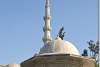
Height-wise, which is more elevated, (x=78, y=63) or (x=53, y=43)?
(x=53, y=43)

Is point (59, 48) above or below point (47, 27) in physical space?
below

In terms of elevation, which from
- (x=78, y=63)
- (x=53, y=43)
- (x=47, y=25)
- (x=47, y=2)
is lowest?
(x=78, y=63)

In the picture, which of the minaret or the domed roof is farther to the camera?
the minaret

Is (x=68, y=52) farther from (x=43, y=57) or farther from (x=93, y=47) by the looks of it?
(x=93, y=47)

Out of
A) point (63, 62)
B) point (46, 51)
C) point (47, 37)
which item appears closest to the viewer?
point (63, 62)

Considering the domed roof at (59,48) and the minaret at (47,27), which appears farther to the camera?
the minaret at (47,27)

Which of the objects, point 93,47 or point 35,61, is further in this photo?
point 93,47

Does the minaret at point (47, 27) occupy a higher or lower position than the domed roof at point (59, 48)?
higher

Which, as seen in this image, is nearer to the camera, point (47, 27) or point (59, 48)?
point (59, 48)

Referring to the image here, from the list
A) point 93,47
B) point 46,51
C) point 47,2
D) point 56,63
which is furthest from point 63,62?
point 47,2

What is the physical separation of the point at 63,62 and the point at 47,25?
30.4 metres

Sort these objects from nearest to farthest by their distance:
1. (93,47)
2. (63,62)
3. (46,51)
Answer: (63,62) < (46,51) < (93,47)

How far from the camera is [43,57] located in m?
11.2

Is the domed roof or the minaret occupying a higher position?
the minaret
